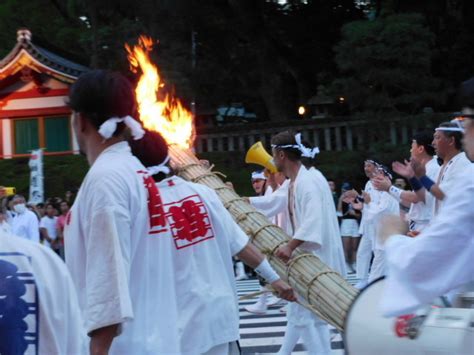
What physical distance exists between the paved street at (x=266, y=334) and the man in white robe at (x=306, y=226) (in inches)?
19.4

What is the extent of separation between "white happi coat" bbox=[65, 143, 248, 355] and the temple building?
70.2 feet

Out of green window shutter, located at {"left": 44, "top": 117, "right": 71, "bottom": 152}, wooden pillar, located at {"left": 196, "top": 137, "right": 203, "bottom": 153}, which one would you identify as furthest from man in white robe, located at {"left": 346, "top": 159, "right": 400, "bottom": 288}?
green window shutter, located at {"left": 44, "top": 117, "right": 71, "bottom": 152}

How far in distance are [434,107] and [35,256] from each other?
18.5 metres

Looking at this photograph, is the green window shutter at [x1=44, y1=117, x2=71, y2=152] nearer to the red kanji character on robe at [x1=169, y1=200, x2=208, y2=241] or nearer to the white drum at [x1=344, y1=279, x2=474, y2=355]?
the red kanji character on robe at [x1=169, y1=200, x2=208, y2=241]

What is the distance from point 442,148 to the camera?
631 cm

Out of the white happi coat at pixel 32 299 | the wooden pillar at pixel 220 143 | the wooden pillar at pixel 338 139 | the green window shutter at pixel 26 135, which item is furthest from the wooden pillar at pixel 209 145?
the white happi coat at pixel 32 299

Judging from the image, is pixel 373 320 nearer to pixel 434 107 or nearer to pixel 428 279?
pixel 428 279

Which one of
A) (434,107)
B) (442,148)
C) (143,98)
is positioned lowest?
(442,148)

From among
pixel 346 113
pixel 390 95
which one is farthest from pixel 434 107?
pixel 346 113

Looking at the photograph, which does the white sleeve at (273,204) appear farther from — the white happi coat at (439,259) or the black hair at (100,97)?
the white happi coat at (439,259)

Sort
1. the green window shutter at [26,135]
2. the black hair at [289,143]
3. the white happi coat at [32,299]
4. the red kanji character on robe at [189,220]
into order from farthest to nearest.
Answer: the green window shutter at [26,135] → the black hair at [289,143] → the red kanji character on robe at [189,220] → the white happi coat at [32,299]

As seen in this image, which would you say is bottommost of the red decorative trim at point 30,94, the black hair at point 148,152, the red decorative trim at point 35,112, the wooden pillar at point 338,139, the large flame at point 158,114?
the black hair at point 148,152

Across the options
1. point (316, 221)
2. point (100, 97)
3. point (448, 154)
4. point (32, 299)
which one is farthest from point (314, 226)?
point (32, 299)

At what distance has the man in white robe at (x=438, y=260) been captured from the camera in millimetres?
2432
